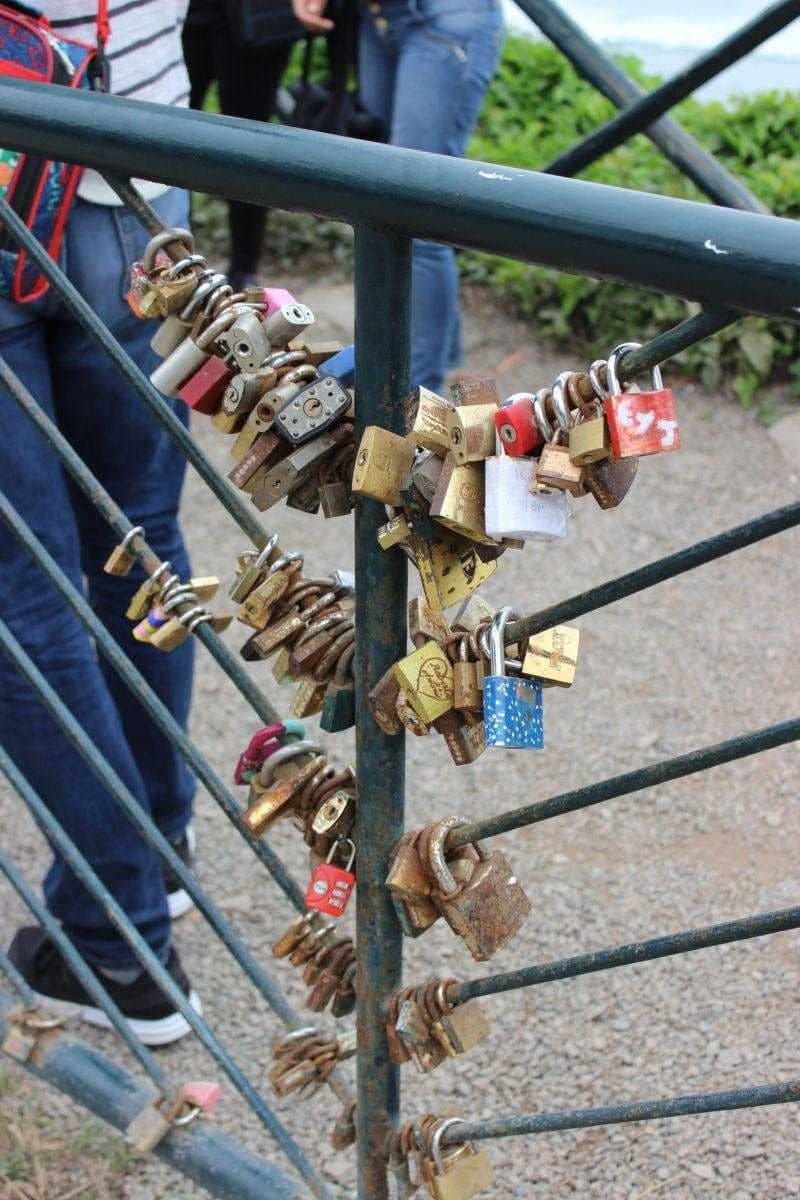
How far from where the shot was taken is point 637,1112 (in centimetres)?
126

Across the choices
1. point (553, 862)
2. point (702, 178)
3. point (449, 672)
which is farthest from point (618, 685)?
point (449, 672)

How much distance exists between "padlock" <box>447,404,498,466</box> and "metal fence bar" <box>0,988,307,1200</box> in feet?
3.29

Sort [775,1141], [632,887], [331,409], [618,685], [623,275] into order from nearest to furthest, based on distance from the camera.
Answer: [623,275], [331,409], [775,1141], [632,887], [618,685]

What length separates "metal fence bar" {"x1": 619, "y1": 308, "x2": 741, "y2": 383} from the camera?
3.10 feet

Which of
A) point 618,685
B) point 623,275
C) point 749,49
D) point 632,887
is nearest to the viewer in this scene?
point 623,275

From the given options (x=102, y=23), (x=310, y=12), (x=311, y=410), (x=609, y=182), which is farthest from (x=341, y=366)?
(x=609, y=182)

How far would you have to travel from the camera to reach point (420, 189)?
1011 millimetres

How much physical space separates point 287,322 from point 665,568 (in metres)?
0.38

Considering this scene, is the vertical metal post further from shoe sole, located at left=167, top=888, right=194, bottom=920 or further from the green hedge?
the green hedge

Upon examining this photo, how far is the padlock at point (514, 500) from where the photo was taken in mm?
1053

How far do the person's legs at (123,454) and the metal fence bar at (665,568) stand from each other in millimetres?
707

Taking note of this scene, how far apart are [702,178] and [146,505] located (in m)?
0.97

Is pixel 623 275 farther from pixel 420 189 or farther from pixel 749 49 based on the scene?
pixel 749 49

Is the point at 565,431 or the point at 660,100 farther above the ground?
the point at 660,100
